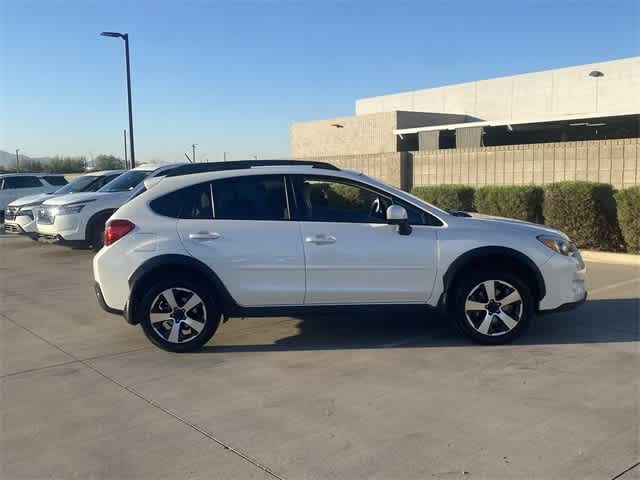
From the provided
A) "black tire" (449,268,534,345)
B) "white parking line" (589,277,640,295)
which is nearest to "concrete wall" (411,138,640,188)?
"white parking line" (589,277,640,295)

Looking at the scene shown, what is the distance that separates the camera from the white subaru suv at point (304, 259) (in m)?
5.91

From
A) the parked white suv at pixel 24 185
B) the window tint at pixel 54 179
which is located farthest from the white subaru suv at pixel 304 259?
the window tint at pixel 54 179

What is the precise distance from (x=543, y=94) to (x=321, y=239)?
40.2 meters

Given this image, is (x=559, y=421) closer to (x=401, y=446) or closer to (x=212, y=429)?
(x=401, y=446)

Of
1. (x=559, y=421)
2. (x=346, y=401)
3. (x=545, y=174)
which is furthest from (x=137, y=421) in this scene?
(x=545, y=174)

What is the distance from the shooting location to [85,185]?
14.5m

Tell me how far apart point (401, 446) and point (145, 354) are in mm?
2970

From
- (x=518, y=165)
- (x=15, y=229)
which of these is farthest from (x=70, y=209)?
(x=518, y=165)

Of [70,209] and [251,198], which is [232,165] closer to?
[251,198]

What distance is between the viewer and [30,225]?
13789mm

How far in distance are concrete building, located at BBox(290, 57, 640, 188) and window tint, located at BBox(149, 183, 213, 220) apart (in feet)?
93.3

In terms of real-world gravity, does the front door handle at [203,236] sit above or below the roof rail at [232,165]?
below

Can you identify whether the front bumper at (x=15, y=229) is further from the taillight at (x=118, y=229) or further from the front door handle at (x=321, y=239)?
the front door handle at (x=321, y=239)

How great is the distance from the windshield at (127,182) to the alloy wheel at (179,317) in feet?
26.3
